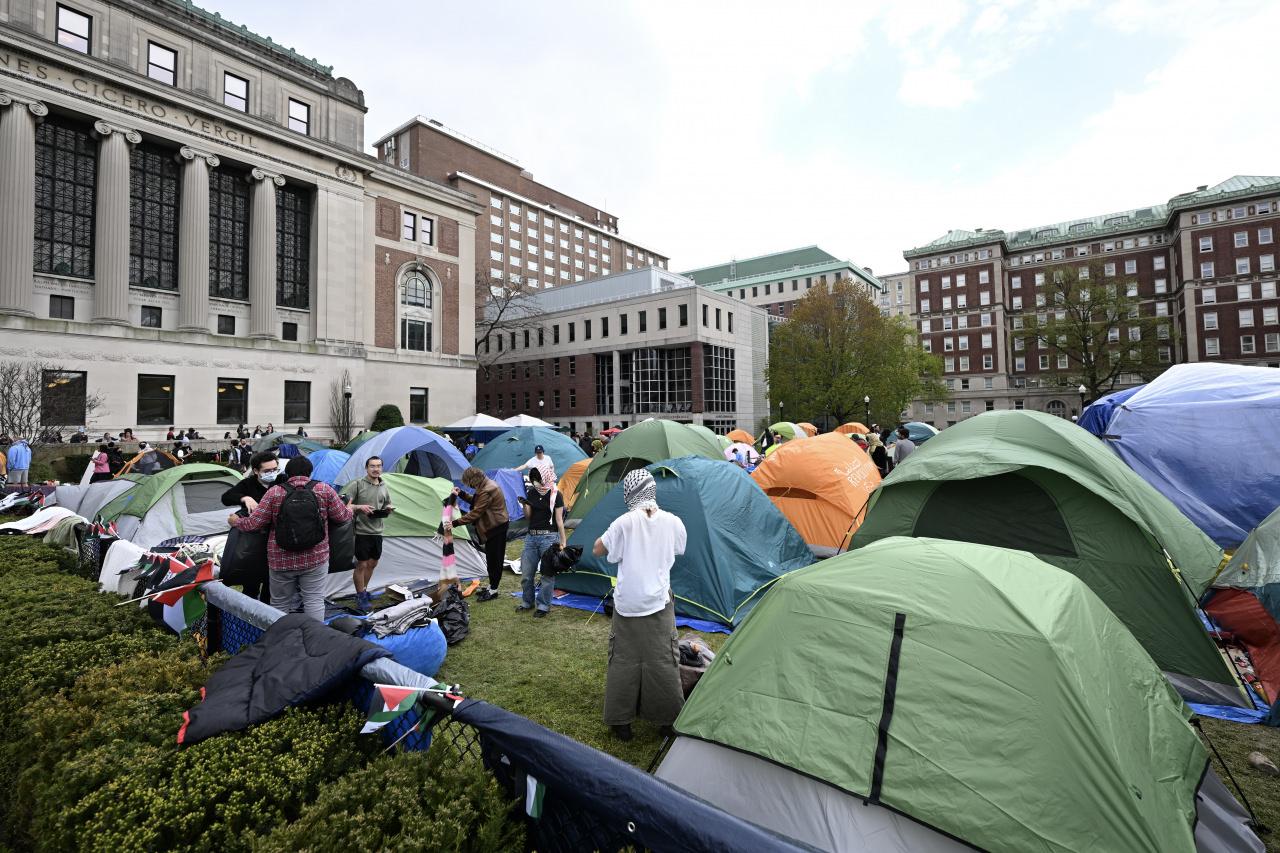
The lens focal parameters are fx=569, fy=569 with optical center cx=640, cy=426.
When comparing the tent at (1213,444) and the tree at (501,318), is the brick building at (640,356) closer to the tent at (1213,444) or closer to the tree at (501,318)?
the tree at (501,318)

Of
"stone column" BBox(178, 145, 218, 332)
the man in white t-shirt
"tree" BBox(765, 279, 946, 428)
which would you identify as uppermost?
"stone column" BBox(178, 145, 218, 332)

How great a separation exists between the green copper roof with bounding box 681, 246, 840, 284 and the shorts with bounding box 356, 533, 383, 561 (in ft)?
260

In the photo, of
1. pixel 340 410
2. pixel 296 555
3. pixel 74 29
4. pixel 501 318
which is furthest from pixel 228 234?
pixel 296 555

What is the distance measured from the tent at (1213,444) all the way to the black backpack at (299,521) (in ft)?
40.4

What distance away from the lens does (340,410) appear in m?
33.0

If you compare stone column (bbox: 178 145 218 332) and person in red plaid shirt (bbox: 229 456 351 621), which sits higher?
stone column (bbox: 178 145 218 332)

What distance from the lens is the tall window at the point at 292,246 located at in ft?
105

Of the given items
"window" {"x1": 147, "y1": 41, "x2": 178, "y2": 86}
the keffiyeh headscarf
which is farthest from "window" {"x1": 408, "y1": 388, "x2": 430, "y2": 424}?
the keffiyeh headscarf

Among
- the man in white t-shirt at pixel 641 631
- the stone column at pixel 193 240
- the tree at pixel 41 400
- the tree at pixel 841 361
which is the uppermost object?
the stone column at pixel 193 240

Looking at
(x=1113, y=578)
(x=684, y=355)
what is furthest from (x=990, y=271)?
(x=1113, y=578)

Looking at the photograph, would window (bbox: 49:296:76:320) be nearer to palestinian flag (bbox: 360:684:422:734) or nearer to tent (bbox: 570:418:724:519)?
tent (bbox: 570:418:724:519)

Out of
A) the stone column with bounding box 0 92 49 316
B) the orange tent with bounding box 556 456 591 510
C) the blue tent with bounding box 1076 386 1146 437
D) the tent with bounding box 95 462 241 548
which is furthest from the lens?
the stone column with bounding box 0 92 49 316

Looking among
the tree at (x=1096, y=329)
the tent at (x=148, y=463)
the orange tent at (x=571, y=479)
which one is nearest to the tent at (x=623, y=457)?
the orange tent at (x=571, y=479)

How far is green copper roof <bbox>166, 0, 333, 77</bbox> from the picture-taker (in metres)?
30.1
